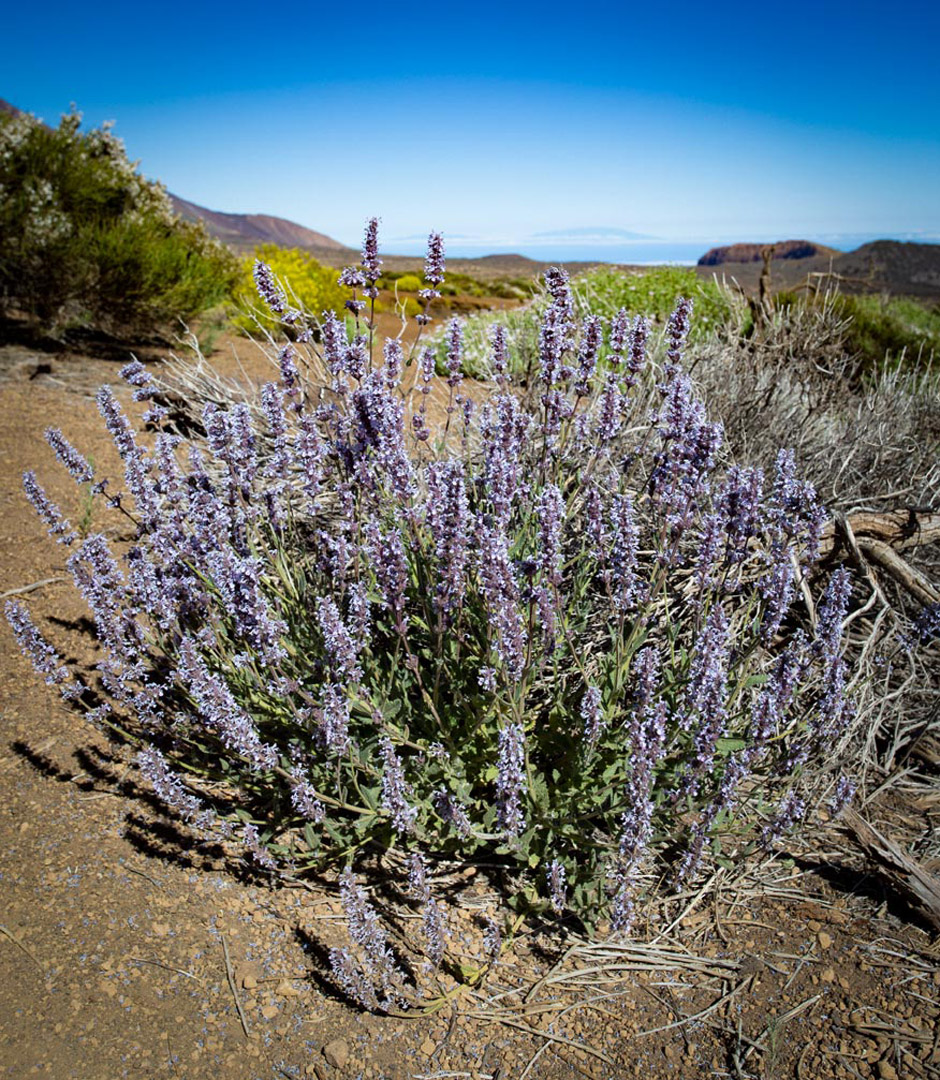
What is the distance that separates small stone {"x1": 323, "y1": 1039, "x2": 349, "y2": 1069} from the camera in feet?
6.10

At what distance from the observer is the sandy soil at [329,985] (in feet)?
6.12

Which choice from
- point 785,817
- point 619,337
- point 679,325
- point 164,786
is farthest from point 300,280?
point 785,817

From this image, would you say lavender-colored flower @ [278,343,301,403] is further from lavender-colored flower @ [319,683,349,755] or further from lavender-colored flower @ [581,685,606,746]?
lavender-colored flower @ [581,685,606,746]

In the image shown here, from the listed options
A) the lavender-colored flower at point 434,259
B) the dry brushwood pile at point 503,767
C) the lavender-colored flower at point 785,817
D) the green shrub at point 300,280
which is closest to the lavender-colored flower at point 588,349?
the dry brushwood pile at point 503,767

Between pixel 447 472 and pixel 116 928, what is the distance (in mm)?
1745

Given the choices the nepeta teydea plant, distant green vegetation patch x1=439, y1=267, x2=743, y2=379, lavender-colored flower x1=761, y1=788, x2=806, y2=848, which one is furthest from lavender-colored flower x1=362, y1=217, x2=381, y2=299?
distant green vegetation patch x1=439, y1=267, x2=743, y2=379

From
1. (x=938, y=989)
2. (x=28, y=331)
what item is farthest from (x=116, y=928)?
(x=28, y=331)

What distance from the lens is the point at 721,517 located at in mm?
2117

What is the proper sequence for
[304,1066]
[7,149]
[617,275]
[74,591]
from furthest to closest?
[617,275] → [7,149] → [74,591] → [304,1066]

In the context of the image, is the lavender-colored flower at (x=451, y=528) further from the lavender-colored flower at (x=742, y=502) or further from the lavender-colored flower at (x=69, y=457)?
the lavender-colored flower at (x=69, y=457)

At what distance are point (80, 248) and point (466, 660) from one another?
25.8 feet

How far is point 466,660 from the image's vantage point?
8.11 feet

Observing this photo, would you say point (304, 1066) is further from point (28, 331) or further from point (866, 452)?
point (28, 331)

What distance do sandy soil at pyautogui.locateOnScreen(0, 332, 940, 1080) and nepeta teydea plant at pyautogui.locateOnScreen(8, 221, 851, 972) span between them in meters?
0.20
